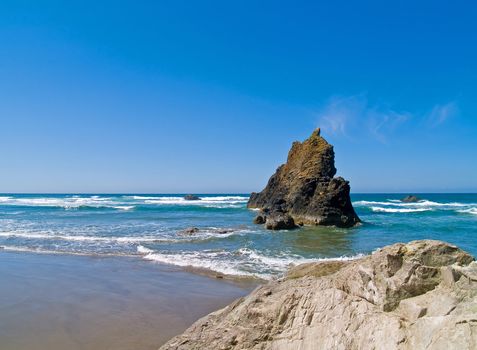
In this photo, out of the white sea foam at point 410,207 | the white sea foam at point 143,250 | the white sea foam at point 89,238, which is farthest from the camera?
the white sea foam at point 410,207

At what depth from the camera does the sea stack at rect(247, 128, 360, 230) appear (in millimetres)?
29453

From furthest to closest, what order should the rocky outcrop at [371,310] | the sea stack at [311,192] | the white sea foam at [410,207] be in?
1. the white sea foam at [410,207]
2. the sea stack at [311,192]
3. the rocky outcrop at [371,310]

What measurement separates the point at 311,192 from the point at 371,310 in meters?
30.7

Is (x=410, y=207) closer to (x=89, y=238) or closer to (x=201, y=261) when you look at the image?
(x=89, y=238)

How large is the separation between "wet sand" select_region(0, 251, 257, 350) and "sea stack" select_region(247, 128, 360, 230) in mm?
15746

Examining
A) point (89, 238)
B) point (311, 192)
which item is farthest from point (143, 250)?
point (311, 192)

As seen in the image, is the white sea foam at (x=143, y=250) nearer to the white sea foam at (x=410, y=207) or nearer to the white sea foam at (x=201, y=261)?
the white sea foam at (x=201, y=261)

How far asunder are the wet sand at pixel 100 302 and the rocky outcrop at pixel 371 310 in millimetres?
2715

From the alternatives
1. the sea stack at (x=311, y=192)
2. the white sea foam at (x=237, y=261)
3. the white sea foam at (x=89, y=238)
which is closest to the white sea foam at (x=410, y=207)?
the sea stack at (x=311, y=192)

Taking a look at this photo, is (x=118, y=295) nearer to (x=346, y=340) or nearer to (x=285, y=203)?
(x=346, y=340)

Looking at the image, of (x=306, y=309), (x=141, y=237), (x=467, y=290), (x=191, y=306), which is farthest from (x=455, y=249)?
(x=141, y=237)

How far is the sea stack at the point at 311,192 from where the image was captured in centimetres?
2945

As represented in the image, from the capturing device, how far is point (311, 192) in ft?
110

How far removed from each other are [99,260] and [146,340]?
8.86 metres
